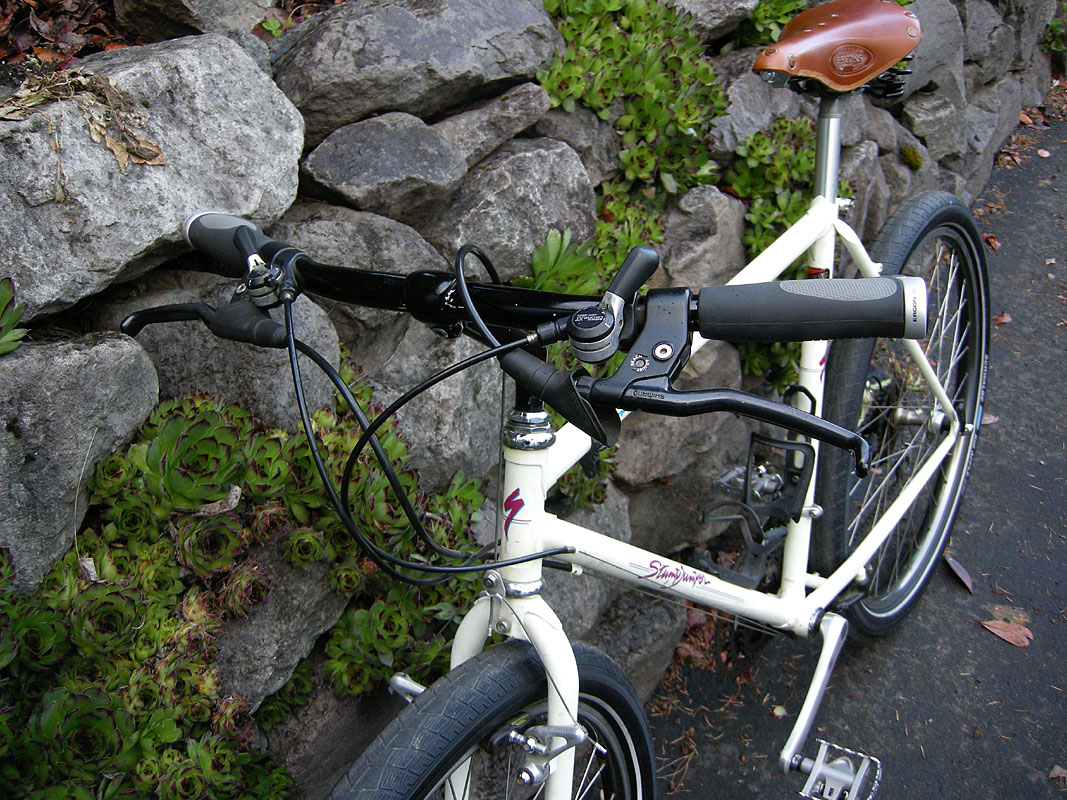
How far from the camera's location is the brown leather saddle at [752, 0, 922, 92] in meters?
2.00

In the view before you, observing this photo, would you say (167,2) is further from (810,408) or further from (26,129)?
(810,408)

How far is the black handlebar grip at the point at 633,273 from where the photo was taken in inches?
38.6

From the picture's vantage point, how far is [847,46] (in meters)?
2.03

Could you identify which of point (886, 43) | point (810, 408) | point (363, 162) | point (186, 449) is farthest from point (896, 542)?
point (186, 449)

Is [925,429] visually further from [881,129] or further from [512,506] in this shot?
[512,506]

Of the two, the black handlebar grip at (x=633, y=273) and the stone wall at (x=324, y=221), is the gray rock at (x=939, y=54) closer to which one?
the stone wall at (x=324, y=221)

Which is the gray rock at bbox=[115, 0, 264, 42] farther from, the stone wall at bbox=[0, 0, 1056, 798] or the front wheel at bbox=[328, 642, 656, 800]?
the front wheel at bbox=[328, 642, 656, 800]

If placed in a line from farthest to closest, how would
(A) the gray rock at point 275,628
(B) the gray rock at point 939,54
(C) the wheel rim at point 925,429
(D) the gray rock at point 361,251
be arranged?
(B) the gray rock at point 939,54, (C) the wheel rim at point 925,429, (D) the gray rock at point 361,251, (A) the gray rock at point 275,628

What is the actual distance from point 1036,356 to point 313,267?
3.73 m

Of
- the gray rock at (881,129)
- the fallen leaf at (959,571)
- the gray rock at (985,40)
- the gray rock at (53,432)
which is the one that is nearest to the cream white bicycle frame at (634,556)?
the fallen leaf at (959,571)

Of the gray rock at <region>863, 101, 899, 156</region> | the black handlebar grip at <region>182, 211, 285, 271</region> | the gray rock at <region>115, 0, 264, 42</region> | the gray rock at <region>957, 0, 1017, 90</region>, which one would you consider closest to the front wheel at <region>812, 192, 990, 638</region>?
the gray rock at <region>863, 101, 899, 156</region>

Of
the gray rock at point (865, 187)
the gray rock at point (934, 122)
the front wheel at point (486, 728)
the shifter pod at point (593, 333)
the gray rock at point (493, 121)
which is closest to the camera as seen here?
the shifter pod at point (593, 333)

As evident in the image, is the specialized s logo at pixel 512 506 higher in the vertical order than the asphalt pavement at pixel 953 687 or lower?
higher

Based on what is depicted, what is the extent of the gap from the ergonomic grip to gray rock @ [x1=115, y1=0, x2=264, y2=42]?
1.70m
